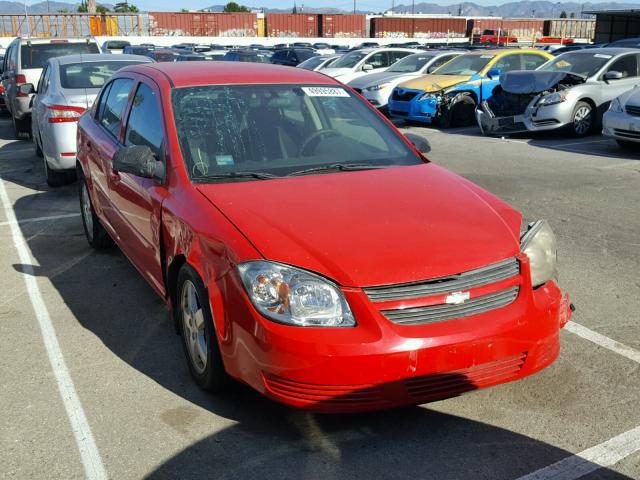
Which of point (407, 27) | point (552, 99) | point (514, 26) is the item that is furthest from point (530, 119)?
point (514, 26)

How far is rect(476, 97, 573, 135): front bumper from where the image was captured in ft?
42.4

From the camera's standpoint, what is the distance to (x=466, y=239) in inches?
138

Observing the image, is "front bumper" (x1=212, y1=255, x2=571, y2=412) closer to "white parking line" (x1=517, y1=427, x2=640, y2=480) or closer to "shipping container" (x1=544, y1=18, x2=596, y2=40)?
"white parking line" (x1=517, y1=427, x2=640, y2=480)

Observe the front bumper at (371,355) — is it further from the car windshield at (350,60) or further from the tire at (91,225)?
the car windshield at (350,60)

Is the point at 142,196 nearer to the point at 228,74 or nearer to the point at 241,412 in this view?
the point at 228,74

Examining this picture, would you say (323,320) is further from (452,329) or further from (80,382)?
(80,382)

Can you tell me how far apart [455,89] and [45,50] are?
8.26m

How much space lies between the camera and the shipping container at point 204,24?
6619cm

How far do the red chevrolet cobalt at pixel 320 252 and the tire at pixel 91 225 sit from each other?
1.63m

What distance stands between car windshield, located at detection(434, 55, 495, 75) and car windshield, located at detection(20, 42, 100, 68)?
24.6 feet

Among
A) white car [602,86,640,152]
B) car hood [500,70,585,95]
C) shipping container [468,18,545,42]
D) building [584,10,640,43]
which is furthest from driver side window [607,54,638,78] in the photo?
shipping container [468,18,545,42]

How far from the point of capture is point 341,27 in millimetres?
73688

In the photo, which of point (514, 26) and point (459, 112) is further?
point (514, 26)

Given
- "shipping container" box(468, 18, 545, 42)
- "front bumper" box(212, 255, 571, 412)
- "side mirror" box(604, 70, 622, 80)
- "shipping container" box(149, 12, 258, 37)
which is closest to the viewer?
"front bumper" box(212, 255, 571, 412)
